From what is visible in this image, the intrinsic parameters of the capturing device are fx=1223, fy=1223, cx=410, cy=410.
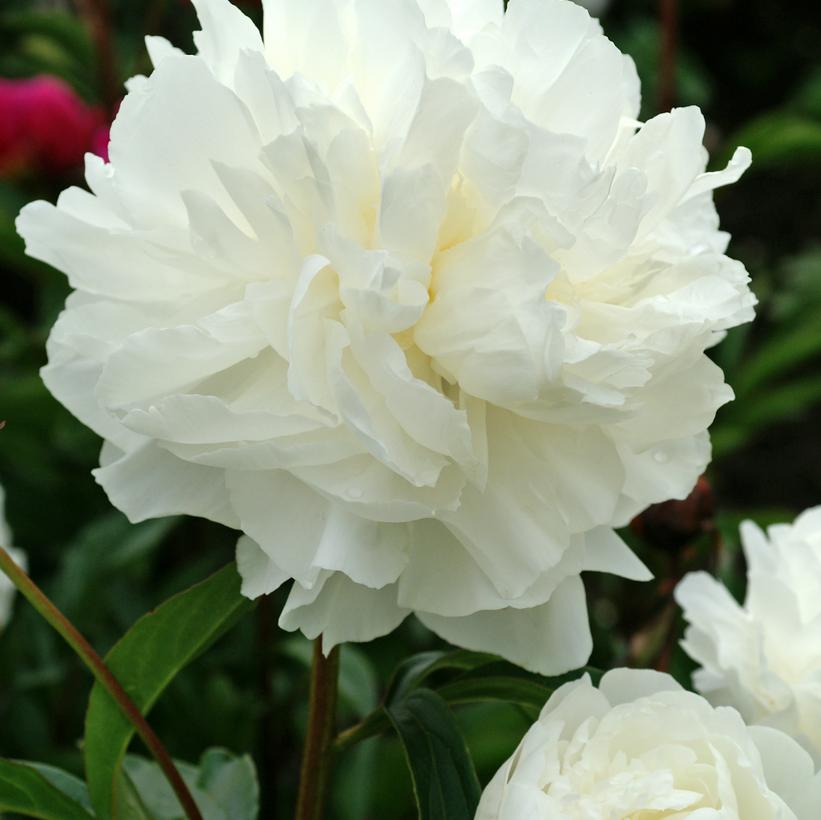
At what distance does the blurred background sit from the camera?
79cm

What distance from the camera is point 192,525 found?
1.10 m

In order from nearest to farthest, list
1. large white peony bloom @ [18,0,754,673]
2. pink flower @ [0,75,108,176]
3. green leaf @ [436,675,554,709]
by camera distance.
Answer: large white peony bloom @ [18,0,754,673]
green leaf @ [436,675,554,709]
pink flower @ [0,75,108,176]

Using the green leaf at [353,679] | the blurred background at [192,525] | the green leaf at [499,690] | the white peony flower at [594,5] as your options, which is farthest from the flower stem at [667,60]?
the green leaf at [499,690]

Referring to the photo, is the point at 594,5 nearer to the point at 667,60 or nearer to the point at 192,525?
the point at 667,60

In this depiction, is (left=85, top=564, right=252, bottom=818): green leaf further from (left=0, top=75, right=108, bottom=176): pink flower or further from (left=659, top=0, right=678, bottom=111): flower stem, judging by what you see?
(left=659, top=0, right=678, bottom=111): flower stem

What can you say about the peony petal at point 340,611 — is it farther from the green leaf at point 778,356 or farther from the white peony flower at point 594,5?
the white peony flower at point 594,5

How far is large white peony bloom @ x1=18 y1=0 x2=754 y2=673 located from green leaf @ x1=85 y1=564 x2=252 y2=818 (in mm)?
57

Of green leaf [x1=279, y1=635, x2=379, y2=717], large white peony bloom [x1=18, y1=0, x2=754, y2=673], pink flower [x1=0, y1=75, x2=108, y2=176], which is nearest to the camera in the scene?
large white peony bloom [x1=18, y1=0, x2=754, y2=673]

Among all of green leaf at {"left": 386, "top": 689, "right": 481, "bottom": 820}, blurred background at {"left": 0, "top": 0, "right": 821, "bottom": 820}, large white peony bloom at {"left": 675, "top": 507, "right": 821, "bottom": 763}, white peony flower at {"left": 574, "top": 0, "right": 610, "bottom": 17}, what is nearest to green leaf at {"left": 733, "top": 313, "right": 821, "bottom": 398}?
blurred background at {"left": 0, "top": 0, "right": 821, "bottom": 820}

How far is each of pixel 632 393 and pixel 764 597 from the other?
180 mm

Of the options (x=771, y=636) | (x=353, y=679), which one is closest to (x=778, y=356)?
(x=353, y=679)

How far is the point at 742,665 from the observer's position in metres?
0.49

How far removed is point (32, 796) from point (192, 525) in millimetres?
678

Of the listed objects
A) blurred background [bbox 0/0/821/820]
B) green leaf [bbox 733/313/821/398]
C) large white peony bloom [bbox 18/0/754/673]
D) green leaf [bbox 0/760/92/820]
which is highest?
large white peony bloom [bbox 18/0/754/673]
